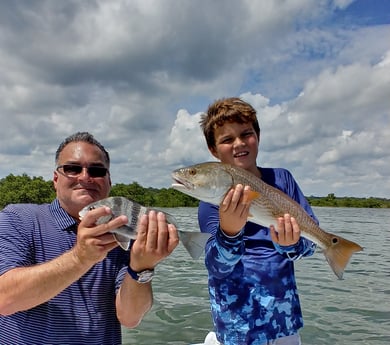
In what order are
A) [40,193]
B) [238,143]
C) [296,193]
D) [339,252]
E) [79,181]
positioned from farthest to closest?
[40,193], [296,193], [339,252], [238,143], [79,181]

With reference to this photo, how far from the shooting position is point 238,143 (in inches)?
124

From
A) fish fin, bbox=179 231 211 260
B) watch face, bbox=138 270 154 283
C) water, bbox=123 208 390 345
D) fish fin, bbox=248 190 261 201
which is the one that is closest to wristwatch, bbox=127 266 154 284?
watch face, bbox=138 270 154 283

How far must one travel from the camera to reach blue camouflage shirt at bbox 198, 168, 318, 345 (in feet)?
8.95

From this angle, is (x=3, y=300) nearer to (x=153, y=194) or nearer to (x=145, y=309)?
(x=145, y=309)

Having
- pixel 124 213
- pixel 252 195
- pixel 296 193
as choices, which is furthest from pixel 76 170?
pixel 296 193

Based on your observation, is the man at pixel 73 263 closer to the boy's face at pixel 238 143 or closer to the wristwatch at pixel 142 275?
the wristwatch at pixel 142 275

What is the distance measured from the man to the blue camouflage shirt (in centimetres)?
54

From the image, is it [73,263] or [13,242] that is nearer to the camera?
[73,263]

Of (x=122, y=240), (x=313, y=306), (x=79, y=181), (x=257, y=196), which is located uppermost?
(x=79, y=181)

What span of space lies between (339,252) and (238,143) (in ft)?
4.26

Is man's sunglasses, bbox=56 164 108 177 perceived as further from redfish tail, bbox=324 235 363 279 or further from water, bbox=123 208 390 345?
water, bbox=123 208 390 345

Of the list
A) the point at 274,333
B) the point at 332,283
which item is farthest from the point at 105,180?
the point at 332,283

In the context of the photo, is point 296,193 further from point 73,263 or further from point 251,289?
point 73,263

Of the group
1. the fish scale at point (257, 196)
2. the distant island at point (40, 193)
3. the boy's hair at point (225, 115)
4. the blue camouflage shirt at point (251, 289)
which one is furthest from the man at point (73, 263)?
the distant island at point (40, 193)
